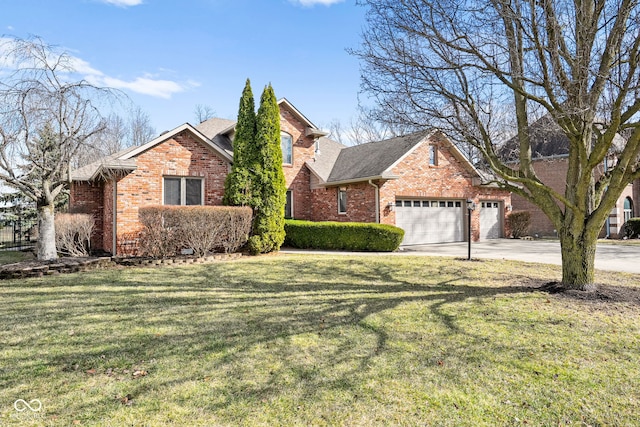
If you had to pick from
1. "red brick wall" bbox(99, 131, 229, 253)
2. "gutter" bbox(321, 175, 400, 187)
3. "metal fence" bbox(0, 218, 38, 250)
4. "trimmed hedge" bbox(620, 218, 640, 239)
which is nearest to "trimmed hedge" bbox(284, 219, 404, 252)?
"gutter" bbox(321, 175, 400, 187)

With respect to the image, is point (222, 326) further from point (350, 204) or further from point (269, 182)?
point (350, 204)

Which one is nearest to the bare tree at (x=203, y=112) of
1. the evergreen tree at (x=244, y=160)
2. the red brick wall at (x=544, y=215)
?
the evergreen tree at (x=244, y=160)

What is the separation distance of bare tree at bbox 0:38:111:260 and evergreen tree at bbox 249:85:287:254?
5197 millimetres

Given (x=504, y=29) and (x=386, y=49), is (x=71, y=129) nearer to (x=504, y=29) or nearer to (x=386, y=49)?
(x=386, y=49)

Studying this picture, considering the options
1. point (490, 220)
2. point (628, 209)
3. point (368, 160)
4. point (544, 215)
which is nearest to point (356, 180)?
point (368, 160)

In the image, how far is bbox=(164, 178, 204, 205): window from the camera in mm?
14023

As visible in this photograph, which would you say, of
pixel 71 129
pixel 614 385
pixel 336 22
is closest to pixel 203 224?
pixel 71 129

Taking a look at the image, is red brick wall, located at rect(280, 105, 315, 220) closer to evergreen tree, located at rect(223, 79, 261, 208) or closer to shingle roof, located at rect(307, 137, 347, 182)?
shingle roof, located at rect(307, 137, 347, 182)

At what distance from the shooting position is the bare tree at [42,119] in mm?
10164

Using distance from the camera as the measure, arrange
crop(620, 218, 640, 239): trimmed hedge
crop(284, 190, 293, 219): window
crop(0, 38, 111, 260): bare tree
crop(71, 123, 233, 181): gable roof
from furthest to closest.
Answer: crop(620, 218, 640, 239): trimmed hedge < crop(284, 190, 293, 219): window < crop(71, 123, 233, 181): gable roof < crop(0, 38, 111, 260): bare tree

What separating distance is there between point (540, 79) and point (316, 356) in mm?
5980

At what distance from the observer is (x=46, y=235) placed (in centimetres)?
1071

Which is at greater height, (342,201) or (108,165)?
(108,165)

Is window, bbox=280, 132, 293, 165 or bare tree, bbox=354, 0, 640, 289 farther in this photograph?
window, bbox=280, 132, 293, 165
